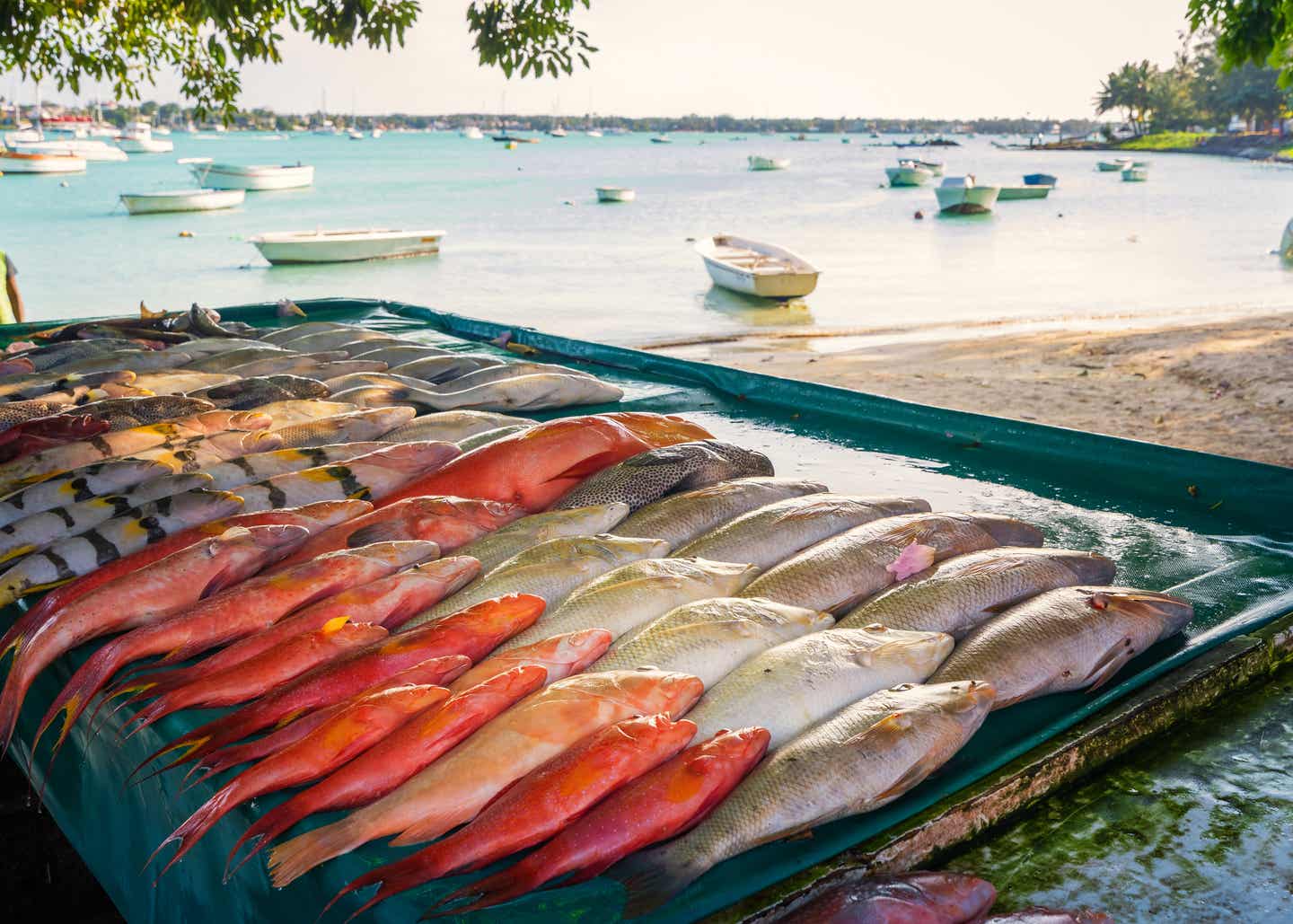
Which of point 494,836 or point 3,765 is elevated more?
point 494,836

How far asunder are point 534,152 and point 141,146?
2066 inches

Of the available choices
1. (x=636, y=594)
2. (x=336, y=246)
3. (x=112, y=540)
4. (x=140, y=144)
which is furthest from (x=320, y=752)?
(x=140, y=144)

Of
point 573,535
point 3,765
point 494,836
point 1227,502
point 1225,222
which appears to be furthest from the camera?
point 1225,222

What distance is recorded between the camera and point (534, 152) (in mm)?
153750

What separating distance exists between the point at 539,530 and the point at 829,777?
A: 1505 millimetres

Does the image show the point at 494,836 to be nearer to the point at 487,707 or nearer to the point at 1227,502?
the point at 487,707

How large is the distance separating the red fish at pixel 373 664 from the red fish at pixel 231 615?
15.7 inches

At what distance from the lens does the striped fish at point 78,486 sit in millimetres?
3912

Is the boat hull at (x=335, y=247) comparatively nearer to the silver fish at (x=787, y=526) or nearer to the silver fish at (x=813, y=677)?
the silver fish at (x=787, y=526)

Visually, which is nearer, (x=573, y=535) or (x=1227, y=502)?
(x=573, y=535)

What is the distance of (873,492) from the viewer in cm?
467

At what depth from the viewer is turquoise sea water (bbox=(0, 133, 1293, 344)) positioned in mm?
28469

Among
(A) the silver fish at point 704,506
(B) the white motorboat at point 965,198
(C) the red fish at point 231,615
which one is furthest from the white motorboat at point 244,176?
(C) the red fish at point 231,615

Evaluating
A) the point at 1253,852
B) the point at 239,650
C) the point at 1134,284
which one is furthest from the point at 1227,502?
the point at 1134,284
